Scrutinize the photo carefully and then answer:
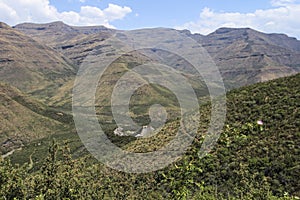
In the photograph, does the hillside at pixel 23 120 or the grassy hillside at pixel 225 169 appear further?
the hillside at pixel 23 120

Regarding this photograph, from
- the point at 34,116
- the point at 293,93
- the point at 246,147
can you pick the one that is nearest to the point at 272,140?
the point at 246,147

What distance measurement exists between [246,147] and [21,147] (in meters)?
120

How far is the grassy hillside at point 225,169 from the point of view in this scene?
27.2 ft

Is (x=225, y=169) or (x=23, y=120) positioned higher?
(x=225, y=169)

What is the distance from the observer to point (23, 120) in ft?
518

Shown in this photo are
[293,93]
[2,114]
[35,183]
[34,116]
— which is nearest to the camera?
[35,183]

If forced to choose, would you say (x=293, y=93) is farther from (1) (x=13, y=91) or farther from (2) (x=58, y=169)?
(1) (x=13, y=91)

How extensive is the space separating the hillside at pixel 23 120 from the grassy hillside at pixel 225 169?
362 ft

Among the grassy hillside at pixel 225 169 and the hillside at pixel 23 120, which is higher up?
the grassy hillside at pixel 225 169

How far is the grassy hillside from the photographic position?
27.2ft

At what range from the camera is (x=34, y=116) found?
16812 cm

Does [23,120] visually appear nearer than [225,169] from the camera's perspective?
No

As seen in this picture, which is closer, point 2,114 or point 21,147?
point 21,147

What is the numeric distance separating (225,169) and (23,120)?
14162 centimetres
